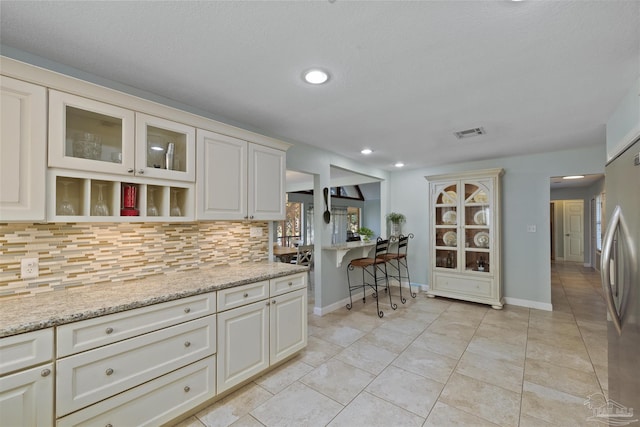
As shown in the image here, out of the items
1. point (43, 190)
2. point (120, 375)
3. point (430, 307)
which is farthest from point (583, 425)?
point (43, 190)

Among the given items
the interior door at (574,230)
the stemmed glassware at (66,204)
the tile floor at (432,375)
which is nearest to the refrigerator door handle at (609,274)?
the tile floor at (432,375)

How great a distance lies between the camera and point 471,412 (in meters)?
1.93

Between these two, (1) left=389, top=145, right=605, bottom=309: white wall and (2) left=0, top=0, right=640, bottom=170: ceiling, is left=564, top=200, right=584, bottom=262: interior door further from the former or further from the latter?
(2) left=0, top=0, right=640, bottom=170: ceiling

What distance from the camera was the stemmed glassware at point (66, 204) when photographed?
5.50 feet

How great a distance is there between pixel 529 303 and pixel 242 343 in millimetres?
4233

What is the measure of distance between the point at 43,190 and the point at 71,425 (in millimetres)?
1226

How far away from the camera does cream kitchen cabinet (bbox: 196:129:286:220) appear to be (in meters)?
2.28

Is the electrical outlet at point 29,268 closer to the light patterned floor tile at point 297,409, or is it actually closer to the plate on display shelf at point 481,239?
the light patterned floor tile at point 297,409

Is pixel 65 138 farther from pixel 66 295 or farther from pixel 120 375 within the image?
pixel 120 375

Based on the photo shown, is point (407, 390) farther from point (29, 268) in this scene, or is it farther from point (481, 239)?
point (481, 239)

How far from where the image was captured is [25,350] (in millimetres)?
1288

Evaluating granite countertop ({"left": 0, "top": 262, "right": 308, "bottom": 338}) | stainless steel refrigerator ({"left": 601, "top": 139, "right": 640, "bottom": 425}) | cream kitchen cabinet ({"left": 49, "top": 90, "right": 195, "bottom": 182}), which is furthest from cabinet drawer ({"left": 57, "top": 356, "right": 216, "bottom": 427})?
stainless steel refrigerator ({"left": 601, "top": 139, "right": 640, "bottom": 425})

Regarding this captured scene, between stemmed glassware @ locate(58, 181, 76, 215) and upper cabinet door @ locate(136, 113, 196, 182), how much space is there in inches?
15.2

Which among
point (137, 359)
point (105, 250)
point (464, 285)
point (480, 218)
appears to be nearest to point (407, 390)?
point (137, 359)
